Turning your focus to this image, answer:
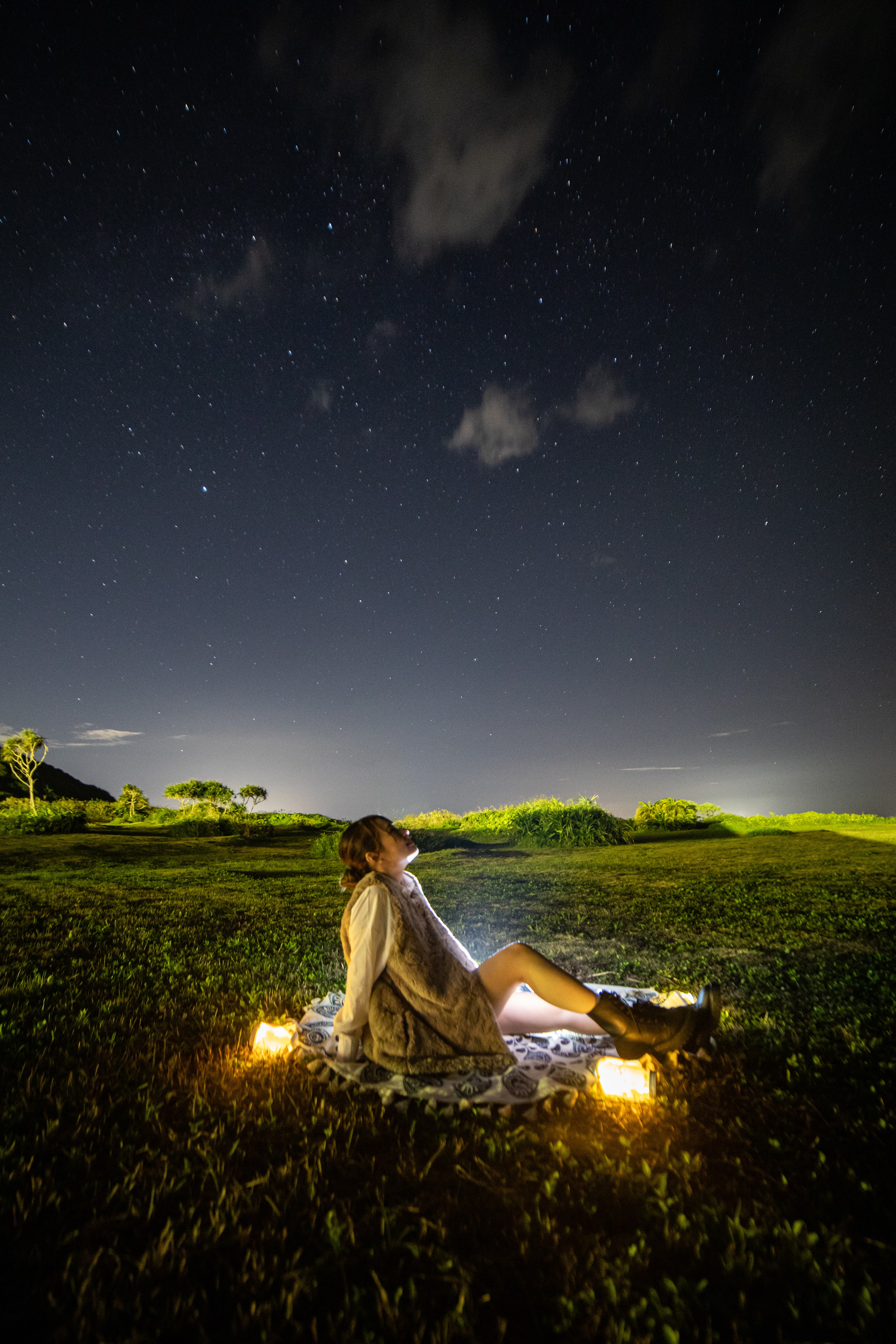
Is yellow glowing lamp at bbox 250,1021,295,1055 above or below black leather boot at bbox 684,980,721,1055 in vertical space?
below

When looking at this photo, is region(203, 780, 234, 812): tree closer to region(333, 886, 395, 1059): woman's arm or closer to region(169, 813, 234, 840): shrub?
region(169, 813, 234, 840): shrub

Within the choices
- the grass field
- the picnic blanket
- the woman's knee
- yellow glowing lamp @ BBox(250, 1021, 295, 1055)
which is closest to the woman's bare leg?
the woman's knee

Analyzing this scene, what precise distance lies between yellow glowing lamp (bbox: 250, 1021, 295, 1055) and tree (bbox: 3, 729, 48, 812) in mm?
37810

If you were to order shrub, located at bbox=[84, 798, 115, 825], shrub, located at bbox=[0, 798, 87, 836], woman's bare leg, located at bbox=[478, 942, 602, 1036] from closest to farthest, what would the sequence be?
woman's bare leg, located at bbox=[478, 942, 602, 1036]
shrub, located at bbox=[0, 798, 87, 836]
shrub, located at bbox=[84, 798, 115, 825]

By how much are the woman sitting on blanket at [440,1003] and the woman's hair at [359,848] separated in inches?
4.3

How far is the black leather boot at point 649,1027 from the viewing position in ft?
11.3

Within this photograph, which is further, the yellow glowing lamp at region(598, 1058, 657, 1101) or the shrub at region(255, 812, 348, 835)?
the shrub at region(255, 812, 348, 835)

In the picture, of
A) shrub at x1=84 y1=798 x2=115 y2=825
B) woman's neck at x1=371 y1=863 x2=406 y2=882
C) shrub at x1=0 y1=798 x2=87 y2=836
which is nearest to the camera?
woman's neck at x1=371 y1=863 x2=406 y2=882

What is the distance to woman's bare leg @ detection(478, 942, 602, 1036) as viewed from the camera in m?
3.55

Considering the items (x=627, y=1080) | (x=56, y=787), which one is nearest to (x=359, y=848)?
(x=627, y=1080)

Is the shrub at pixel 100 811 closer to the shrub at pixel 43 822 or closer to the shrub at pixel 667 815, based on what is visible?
the shrub at pixel 43 822

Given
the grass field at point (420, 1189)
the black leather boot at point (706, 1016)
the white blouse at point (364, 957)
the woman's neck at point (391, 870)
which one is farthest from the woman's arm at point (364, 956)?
the black leather boot at point (706, 1016)

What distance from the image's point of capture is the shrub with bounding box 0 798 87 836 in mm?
24484

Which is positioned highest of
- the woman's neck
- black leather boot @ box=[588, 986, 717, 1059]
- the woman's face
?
the woman's face
